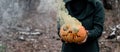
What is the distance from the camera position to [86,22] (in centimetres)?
295

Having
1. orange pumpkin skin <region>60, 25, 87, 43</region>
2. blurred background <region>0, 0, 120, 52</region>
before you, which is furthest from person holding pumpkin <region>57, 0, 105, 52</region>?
blurred background <region>0, 0, 120, 52</region>

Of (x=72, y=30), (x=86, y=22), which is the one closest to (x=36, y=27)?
(x=86, y=22)

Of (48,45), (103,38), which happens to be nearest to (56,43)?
(48,45)

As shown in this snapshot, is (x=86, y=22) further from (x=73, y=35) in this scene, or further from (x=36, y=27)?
(x=36, y=27)

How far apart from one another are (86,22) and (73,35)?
18 centimetres

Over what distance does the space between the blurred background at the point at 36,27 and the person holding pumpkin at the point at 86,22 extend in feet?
6.87

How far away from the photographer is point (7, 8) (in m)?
7.04

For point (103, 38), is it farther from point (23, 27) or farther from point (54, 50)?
point (23, 27)

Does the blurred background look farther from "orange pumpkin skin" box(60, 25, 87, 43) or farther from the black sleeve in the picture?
"orange pumpkin skin" box(60, 25, 87, 43)

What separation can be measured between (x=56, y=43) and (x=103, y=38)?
2.48 ft

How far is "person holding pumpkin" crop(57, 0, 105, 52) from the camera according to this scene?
288cm

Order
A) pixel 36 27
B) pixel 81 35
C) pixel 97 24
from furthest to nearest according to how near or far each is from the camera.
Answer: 1. pixel 36 27
2. pixel 97 24
3. pixel 81 35

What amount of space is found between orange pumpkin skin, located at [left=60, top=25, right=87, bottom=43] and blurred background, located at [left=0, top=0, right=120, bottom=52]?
2.30m

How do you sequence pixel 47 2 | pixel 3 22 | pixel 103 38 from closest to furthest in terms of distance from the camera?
pixel 103 38 → pixel 3 22 → pixel 47 2
